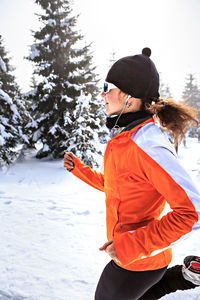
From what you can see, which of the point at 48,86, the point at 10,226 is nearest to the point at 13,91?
the point at 48,86

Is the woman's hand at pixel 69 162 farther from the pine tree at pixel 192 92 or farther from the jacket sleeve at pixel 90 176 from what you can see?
the pine tree at pixel 192 92

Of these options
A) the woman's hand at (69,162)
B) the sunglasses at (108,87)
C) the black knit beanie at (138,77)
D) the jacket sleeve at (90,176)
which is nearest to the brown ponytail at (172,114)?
the black knit beanie at (138,77)

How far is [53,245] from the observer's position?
11.6ft

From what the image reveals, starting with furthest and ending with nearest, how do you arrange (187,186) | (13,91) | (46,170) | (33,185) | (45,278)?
(13,91), (46,170), (33,185), (45,278), (187,186)

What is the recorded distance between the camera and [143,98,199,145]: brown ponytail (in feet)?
4.37

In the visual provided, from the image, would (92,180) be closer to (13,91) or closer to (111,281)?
(111,281)

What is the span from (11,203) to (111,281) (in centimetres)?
499

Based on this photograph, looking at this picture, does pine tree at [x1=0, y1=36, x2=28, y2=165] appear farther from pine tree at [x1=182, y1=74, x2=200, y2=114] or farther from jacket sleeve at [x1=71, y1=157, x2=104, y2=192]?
pine tree at [x1=182, y1=74, x2=200, y2=114]

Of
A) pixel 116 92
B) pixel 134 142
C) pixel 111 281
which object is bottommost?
pixel 111 281

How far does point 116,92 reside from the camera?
54.8 inches

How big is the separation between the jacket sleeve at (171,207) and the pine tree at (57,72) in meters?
10.8

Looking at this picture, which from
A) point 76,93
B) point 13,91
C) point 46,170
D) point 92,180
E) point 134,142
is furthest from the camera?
point 13,91

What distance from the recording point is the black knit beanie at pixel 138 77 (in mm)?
1309

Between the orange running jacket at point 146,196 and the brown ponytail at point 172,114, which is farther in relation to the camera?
the brown ponytail at point 172,114
